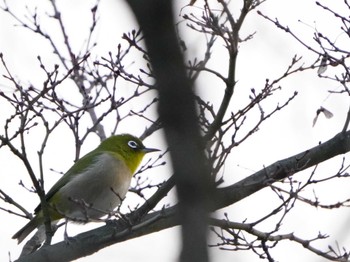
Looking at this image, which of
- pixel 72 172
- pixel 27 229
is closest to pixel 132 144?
pixel 72 172

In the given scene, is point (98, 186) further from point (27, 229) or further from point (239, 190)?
point (239, 190)

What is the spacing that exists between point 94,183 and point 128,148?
110cm

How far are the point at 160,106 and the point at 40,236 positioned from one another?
6534mm

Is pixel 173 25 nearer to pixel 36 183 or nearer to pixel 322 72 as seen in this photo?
pixel 36 183

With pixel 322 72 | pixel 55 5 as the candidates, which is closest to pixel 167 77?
pixel 322 72

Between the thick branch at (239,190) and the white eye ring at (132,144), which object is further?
the white eye ring at (132,144)

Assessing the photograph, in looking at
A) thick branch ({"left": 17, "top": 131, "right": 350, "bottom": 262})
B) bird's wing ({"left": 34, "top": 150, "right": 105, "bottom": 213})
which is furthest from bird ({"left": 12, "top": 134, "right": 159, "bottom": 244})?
thick branch ({"left": 17, "top": 131, "right": 350, "bottom": 262})

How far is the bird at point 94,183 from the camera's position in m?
8.24

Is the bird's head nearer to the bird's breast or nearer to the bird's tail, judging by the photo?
the bird's breast

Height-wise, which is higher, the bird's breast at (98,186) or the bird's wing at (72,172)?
the bird's wing at (72,172)

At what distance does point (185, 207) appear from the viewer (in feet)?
6.34

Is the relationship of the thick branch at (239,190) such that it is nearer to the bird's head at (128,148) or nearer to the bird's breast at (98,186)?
the bird's breast at (98,186)

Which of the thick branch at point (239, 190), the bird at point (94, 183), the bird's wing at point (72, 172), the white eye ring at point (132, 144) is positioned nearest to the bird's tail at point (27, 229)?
the bird at point (94, 183)

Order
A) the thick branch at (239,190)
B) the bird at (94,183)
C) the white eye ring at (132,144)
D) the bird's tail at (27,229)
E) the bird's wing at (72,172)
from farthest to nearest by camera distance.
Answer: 1. the white eye ring at (132,144)
2. the bird's wing at (72,172)
3. the bird at (94,183)
4. the bird's tail at (27,229)
5. the thick branch at (239,190)
